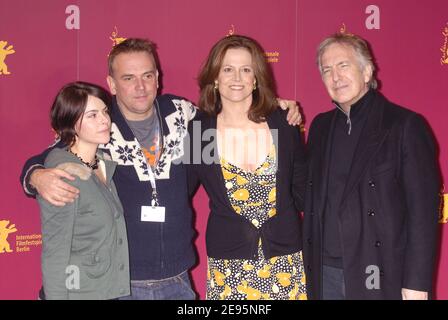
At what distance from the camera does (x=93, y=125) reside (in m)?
2.50

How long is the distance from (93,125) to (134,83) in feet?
1.25

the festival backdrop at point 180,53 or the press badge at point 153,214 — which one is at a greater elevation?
the festival backdrop at point 180,53

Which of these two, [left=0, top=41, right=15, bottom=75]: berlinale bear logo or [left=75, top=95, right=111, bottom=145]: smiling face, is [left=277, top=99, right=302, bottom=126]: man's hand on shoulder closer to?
[left=75, top=95, right=111, bottom=145]: smiling face

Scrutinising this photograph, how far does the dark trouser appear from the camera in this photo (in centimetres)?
256

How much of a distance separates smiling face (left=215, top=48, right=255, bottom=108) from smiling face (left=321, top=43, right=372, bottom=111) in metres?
0.43

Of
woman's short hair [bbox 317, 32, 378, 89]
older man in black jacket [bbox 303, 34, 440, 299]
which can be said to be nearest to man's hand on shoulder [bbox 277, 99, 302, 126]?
older man in black jacket [bbox 303, 34, 440, 299]

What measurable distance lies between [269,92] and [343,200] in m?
0.77

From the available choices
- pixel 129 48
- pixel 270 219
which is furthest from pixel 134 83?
pixel 270 219

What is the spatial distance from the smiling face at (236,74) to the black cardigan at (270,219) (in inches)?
8.0

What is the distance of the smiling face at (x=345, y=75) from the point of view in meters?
2.56

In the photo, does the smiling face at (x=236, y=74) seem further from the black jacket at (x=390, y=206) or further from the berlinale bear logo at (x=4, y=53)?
the berlinale bear logo at (x=4, y=53)

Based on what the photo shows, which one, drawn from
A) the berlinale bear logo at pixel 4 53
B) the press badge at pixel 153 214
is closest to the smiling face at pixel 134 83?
the press badge at pixel 153 214
